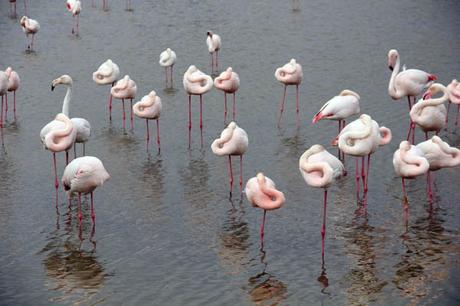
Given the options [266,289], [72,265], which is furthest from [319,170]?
[72,265]

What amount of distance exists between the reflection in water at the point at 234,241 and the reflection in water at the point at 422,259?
1.91m

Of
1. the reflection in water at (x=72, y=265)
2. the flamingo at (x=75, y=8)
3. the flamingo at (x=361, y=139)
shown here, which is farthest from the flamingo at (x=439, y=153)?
the flamingo at (x=75, y=8)

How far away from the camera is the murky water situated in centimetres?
1098

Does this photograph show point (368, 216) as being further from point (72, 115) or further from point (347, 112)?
point (72, 115)

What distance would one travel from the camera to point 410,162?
492 inches

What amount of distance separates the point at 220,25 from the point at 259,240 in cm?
1571

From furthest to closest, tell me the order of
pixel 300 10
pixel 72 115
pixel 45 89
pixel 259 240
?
pixel 300 10
pixel 45 89
pixel 72 115
pixel 259 240

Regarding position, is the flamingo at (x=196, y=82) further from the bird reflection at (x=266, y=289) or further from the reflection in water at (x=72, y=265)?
the bird reflection at (x=266, y=289)

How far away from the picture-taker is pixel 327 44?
80.3ft

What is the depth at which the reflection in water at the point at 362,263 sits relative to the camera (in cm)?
1067

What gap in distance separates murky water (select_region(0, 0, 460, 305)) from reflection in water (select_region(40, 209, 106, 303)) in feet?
0.08

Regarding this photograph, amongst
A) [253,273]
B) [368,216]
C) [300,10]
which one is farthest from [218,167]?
[300,10]

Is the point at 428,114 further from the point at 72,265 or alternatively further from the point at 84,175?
the point at 72,265

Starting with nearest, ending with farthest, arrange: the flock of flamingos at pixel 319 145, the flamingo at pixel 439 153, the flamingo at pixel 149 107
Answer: the flock of flamingos at pixel 319 145 → the flamingo at pixel 439 153 → the flamingo at pixel 149 107
